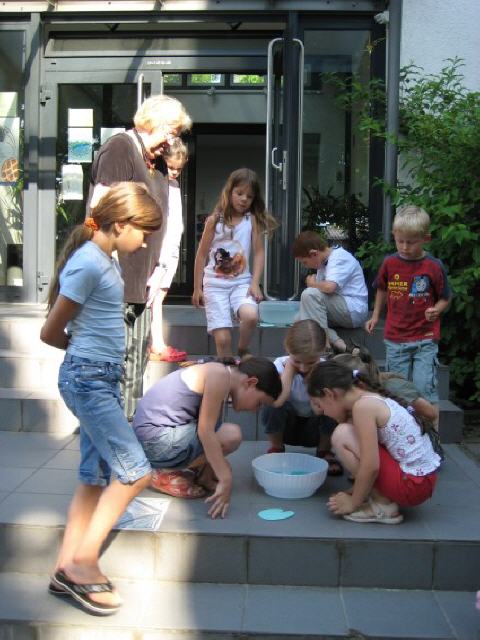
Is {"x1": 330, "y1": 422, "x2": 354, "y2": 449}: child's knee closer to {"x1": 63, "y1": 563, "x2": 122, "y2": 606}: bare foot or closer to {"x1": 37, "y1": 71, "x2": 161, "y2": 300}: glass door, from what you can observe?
{"x1": 63, "y1": 563, "x2": 122, "y2": 606}: bare foot

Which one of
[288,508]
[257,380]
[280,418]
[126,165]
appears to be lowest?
[288,508]

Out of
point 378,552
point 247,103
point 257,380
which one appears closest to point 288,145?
point 247,103

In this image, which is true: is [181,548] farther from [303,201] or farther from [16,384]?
[303,201]

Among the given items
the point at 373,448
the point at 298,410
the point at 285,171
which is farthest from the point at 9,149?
the point at 373,448

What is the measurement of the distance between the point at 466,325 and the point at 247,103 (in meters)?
3.98

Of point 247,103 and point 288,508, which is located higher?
point 247,103

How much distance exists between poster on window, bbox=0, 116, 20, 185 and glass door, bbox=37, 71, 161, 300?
28 centimetres

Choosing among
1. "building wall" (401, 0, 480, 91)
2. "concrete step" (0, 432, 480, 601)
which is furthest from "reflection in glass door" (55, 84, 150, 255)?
"concrete step" (0, 432, 480, 601)

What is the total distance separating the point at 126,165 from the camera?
3.83m

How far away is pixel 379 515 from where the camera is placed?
134 inches

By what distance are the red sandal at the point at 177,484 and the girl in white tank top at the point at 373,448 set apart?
0.66m

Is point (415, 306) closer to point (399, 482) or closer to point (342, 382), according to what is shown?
point (342, 382)

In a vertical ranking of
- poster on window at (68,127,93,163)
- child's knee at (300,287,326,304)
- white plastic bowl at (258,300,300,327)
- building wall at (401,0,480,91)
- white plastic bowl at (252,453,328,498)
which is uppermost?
building wall at (401,0,480,91)

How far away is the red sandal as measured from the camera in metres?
3.68
